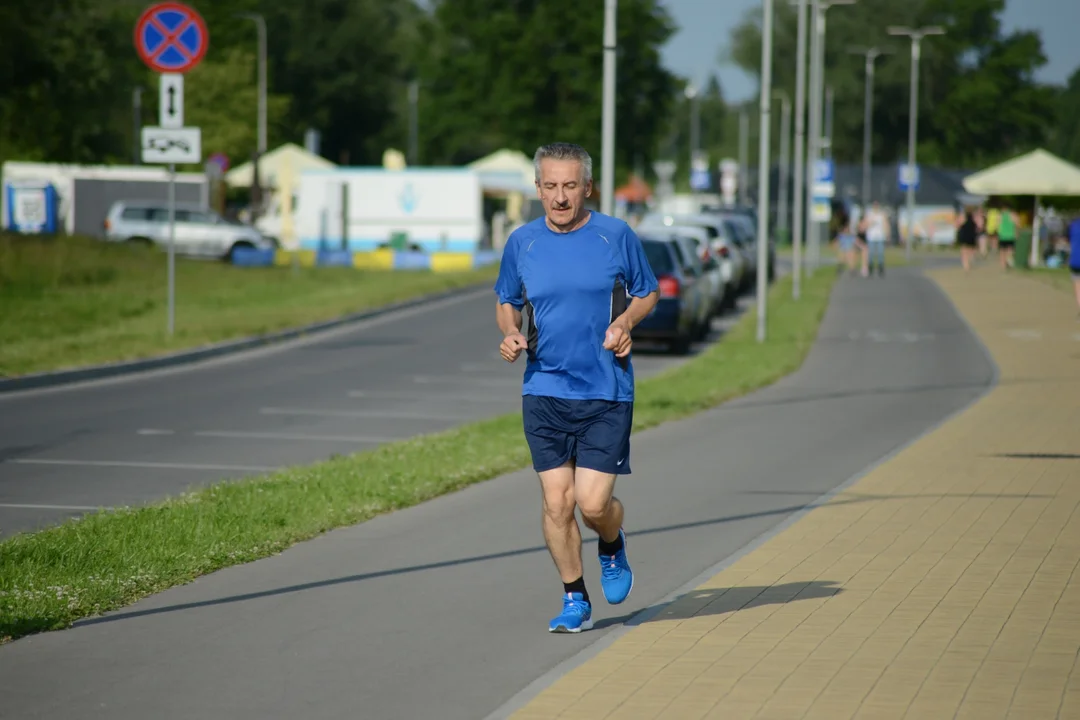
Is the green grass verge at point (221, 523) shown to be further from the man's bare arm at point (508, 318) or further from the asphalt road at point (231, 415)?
the man's bare arm at point (508, 318)

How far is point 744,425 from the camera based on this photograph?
15328mm

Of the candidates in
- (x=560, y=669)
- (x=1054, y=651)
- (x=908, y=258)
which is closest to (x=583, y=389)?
(x=560, y=669)

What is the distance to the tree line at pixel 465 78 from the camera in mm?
40469

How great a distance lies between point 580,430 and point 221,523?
125 inches

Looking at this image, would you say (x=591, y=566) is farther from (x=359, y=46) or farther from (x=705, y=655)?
(x=359, y=46)

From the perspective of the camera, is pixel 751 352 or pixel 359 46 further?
pixel 359 46

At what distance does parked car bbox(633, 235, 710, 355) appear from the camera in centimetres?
2412

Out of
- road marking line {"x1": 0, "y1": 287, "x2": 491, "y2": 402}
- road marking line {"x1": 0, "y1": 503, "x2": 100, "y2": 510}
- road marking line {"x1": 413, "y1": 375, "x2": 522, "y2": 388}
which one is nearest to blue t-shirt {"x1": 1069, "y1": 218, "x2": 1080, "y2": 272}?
road marking line {"x1": 413, "y1": 375, "x2": 522, "y2": 388}

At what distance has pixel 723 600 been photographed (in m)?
7.51

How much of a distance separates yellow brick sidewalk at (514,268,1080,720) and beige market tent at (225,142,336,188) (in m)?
47.6

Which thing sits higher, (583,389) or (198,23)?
(198,23)

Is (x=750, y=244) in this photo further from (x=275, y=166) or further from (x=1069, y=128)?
(x=1069, y=128)

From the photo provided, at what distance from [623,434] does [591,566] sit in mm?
2035

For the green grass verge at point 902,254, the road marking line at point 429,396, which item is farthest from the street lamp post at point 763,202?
the green grass verge at point 902,254
